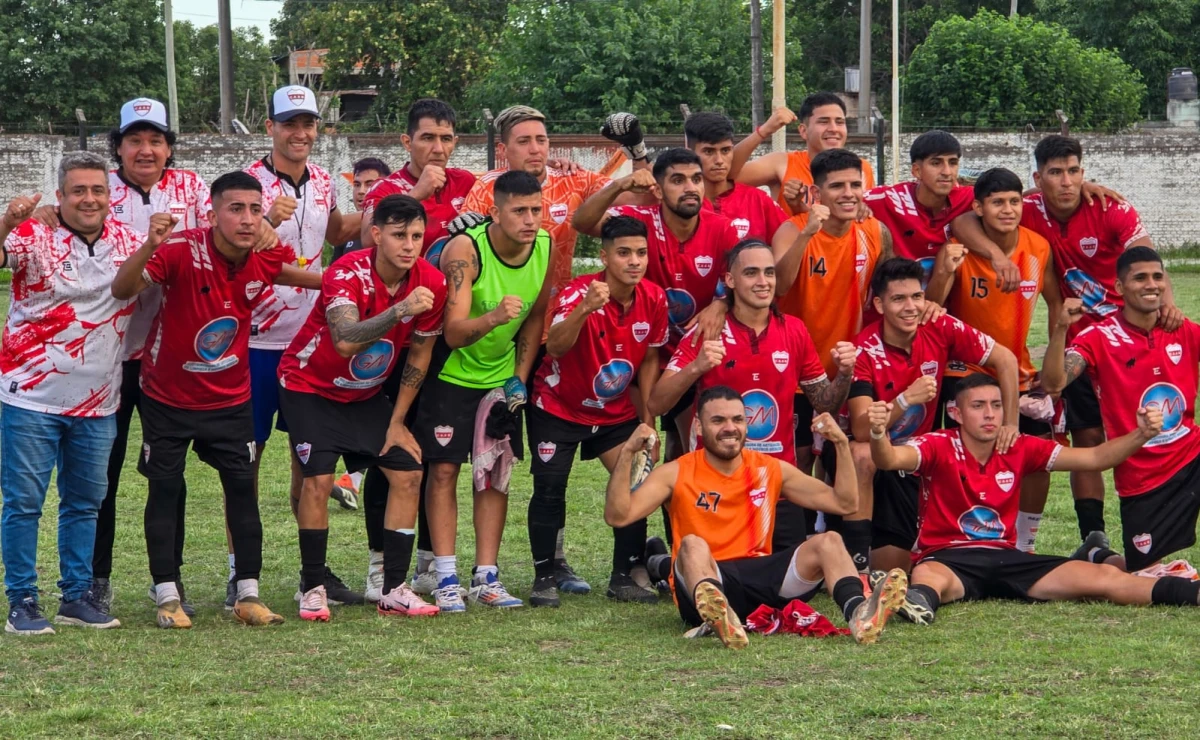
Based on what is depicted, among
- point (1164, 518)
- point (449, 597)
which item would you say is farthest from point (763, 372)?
point (1164, 518)

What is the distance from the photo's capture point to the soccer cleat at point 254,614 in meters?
7.12

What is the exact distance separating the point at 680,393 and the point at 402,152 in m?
22.3

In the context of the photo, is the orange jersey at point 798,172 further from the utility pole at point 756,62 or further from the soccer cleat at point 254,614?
the utility pole at point 756,62

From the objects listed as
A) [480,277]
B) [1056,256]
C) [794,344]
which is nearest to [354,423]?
[480,277]

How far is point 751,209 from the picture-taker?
8.10 m

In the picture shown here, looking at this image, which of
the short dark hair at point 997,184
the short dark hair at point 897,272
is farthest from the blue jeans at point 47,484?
the short dark hair at point 997,184

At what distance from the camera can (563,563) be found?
8.22 m

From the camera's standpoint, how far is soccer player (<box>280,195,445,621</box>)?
718cm

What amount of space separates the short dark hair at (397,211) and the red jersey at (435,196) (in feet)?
2.39

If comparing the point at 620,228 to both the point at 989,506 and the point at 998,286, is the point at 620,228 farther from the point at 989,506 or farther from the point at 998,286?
the point at 989,506

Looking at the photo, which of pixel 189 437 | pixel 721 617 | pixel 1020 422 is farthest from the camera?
pixel 1020 422

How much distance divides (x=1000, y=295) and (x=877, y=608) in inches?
88.4

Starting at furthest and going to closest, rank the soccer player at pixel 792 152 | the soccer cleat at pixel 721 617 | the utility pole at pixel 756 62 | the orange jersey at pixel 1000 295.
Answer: the utility pole at pixel 756 62 → the soccer player at pixel 792 152 → the orange jersey at pixel 1000 295 → the soccer cleat at pixel 721 617

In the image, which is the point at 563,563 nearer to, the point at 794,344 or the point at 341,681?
the point at 794,344
